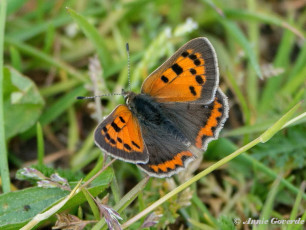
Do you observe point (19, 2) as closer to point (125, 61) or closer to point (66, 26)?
point (66, 26)

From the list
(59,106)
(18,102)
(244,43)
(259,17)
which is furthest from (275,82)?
(18,102)

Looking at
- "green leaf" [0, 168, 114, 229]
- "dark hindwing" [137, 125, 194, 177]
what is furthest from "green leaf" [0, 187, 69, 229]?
"dark hindwing" [137, 125, 194, 177]

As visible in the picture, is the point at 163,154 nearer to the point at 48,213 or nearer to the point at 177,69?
the point at 177,69

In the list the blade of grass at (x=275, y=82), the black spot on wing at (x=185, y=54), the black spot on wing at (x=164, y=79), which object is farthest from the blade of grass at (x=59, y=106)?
the blade of grass at (x=275, y=82)

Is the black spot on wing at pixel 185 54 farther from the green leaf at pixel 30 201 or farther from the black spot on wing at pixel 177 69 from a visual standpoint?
the green leaf at pixel 30 201

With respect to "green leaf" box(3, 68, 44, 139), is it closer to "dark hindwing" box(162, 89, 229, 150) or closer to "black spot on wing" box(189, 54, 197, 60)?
"dark hindwing" box(162, 89, 229, 150)

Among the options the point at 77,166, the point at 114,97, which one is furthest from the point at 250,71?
the point at 77,166
